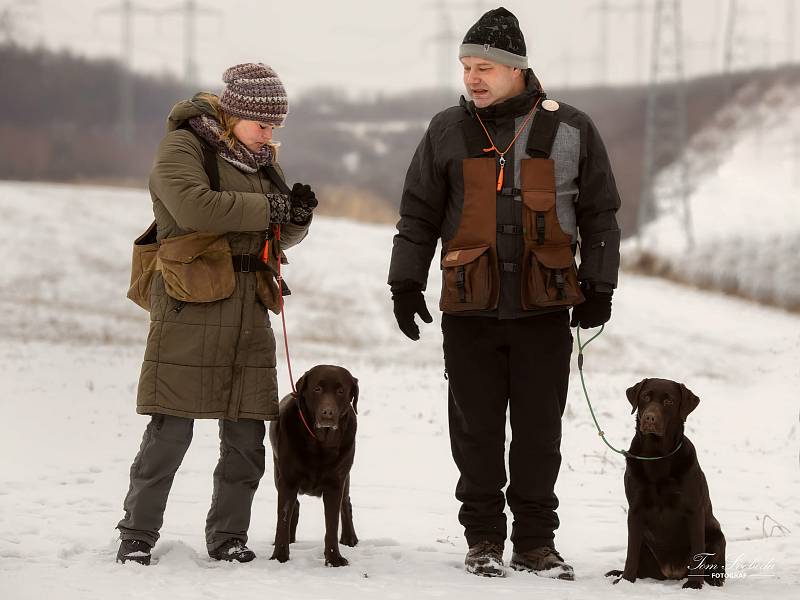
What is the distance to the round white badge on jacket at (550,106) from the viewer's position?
4422 millimetres

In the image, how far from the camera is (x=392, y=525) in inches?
217

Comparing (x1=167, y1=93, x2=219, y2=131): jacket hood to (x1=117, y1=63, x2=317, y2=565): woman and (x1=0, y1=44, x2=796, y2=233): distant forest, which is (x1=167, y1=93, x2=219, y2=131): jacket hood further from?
(x1=0, y1=44, x2=796, y2=233): distant forest

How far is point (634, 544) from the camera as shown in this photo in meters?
4.21

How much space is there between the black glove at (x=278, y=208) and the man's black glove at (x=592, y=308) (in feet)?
4.23

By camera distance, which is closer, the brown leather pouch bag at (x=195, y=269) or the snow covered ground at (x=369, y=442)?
the snow covered ground at (x=369, y=442)

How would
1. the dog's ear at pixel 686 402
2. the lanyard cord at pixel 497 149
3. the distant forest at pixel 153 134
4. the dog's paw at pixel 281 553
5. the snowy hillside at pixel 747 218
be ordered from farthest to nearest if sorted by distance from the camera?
the distant forest at pixel 153 134 → the snowy hillside at pixel 747 218 → the dog's paw at pixel 281 553 → the lanyard cord at pixel 497 149 → the dog's ear at pixel 686 402

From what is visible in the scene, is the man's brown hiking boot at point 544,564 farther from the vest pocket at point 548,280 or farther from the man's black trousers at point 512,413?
the vest pocket at point 548,280

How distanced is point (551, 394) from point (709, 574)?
947 mm

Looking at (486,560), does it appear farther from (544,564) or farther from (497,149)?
(497,149)

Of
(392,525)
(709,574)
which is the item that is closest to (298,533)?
(392,525)

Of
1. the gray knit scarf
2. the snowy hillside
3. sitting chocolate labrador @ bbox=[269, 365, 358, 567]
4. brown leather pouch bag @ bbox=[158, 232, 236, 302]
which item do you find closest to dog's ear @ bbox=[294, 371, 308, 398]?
sitting chocolate labrador @ bbox=[269, 365, 358, 567]

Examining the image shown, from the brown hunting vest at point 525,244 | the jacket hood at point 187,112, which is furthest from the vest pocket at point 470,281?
the jacket hood at point 187,112

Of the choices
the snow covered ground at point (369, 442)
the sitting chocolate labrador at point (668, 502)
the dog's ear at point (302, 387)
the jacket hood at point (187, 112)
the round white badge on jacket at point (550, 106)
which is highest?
the round white badge on jacket at point (550, 106)

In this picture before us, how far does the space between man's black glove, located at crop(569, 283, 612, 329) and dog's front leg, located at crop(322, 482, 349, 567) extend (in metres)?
1.23
